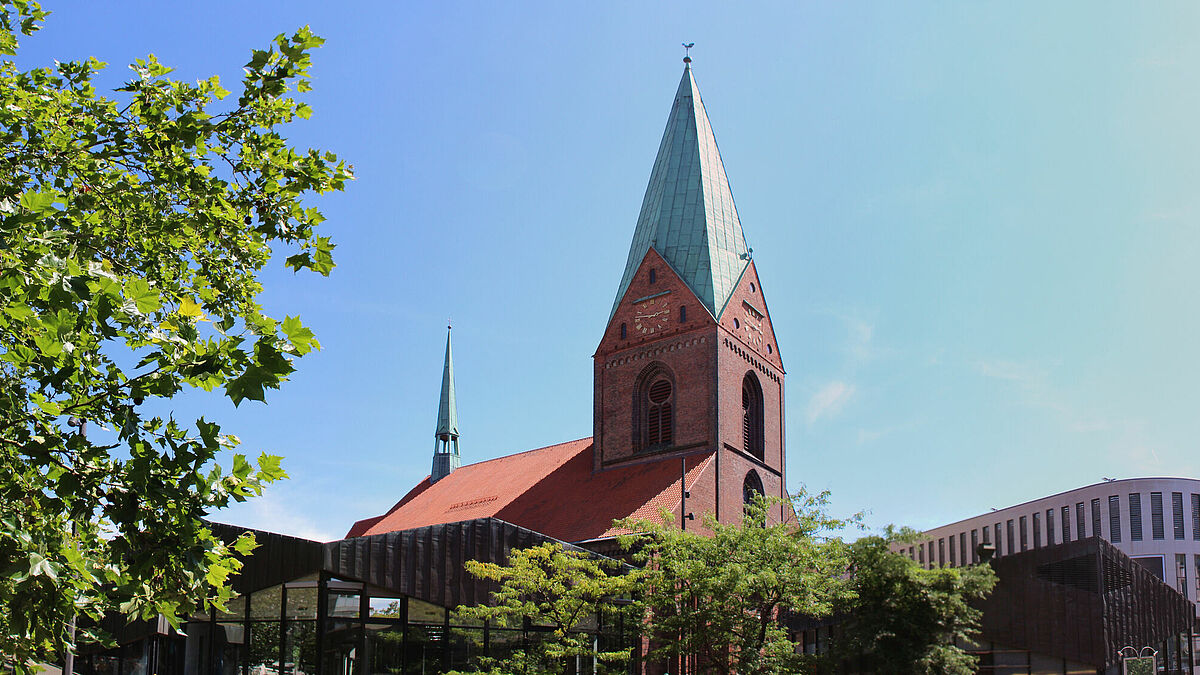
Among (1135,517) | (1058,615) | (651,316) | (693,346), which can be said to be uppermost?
(651,316)

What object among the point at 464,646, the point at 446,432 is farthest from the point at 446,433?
the point at 464,646

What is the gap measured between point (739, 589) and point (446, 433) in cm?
4199

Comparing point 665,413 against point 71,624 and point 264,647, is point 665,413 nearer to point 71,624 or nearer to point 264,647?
point 264,647

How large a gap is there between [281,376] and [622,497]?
118 ft

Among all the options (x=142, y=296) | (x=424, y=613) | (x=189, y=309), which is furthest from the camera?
(x=424, y=613)

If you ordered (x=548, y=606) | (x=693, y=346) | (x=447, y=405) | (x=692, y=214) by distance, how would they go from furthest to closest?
(x=447, y=405), (x=692, y=214), (x=693, y=346), (x=548, y=606)

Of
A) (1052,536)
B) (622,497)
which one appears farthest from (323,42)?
(1052,536)

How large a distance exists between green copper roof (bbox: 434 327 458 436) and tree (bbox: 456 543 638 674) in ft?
132

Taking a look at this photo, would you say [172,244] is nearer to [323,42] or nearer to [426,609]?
[323,42]

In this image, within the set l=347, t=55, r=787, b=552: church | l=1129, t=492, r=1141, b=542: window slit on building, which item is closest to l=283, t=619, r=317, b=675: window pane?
l=347, t=55, r=787, b=552: church

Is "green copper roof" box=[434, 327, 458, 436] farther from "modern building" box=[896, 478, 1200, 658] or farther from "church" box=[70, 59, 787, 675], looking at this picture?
"modern building" box=[896, 478, 1200, 658]

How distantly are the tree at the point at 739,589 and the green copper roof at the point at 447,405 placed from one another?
126ft

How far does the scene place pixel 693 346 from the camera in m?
43.8

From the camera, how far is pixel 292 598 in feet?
71.9
